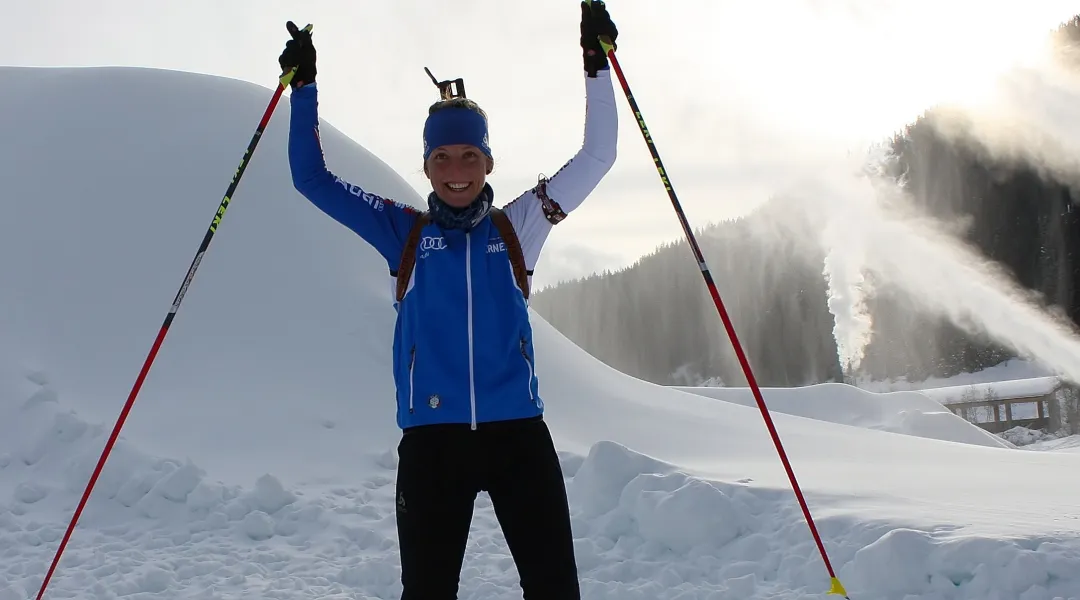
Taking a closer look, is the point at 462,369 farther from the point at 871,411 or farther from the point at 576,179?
the point at 871,411

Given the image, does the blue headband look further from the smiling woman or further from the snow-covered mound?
the snow-covered mound

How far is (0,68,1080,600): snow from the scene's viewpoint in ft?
16.6

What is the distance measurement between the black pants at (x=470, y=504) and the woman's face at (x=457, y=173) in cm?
75

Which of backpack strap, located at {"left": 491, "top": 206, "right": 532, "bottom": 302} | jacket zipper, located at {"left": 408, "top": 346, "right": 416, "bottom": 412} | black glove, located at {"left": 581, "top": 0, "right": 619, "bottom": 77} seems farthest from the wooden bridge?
jacket zipper, located at {"left": 408, "top": 346, "right": 416, "bottom": 412}

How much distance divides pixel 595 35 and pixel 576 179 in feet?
1.97

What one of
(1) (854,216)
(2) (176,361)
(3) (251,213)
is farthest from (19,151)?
(1) (854,216)

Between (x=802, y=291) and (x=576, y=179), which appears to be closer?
(x=576, y=179)

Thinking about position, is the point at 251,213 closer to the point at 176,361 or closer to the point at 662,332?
the point at 176,361

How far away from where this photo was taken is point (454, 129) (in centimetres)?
267

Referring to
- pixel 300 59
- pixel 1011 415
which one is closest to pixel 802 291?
Result: pixel 1011 415

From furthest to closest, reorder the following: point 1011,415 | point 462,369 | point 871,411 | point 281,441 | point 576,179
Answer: point 1011,415
point 871,411
point 281,441
point 576,179
point 462,369

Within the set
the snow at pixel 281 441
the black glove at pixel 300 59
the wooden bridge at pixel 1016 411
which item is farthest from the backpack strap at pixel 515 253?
the wooden bridge at pixel 1016 411

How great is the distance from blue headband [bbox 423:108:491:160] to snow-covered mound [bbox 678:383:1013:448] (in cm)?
1795

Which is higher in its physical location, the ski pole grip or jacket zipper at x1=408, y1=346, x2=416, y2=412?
the ski pole grip
